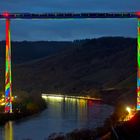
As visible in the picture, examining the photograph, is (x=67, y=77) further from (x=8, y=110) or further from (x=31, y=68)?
(x=8, y=110)

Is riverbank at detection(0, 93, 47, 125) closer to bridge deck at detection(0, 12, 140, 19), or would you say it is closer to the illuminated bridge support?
the illuminated bridge support

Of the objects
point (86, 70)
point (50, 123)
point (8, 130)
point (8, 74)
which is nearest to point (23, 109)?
point (50, 123)

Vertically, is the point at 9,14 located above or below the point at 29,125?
above

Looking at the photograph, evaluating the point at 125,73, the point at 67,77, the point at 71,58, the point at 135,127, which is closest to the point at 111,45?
the point at 71,58

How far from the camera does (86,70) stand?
5320 inches

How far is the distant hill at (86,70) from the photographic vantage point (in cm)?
11394

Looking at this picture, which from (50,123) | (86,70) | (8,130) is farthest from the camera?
(86,70)

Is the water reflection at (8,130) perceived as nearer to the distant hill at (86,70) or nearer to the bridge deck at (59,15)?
the bridge deck at (59,15)

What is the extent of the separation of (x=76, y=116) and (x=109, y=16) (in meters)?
11.9

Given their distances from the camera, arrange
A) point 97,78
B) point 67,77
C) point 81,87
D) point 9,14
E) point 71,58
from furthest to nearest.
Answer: point 71,58
point 67,77
point 97,78
point 81,87
point 9,14

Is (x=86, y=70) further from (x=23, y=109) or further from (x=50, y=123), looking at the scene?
(x=50, y=123)

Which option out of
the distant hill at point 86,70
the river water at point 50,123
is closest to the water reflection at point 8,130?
the river water at point 50,123

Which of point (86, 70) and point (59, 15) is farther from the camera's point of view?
point (86, 70)

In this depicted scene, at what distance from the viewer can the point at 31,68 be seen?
151 m
